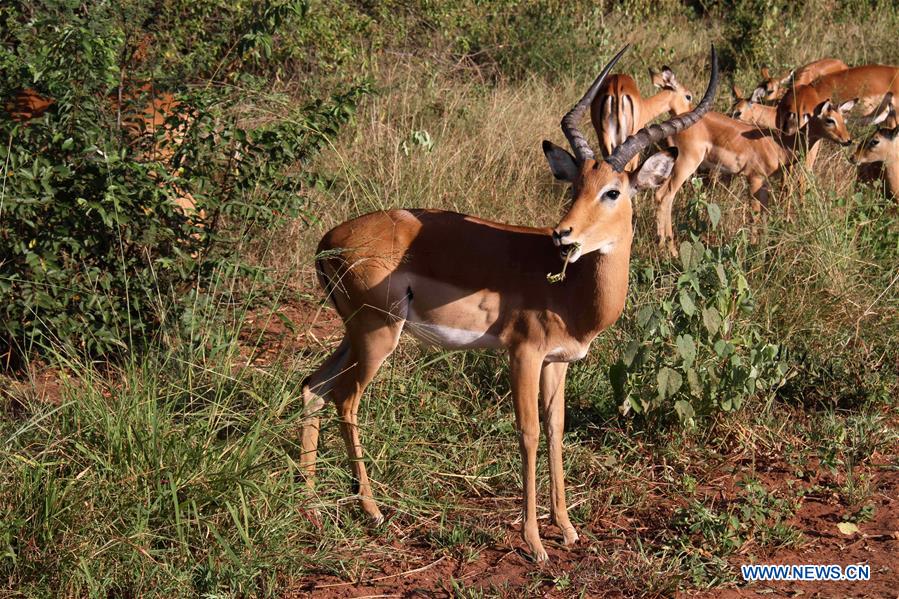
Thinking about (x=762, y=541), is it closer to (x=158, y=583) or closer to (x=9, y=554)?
(x=158, y=583)

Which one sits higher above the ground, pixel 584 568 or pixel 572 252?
pixel 572 252

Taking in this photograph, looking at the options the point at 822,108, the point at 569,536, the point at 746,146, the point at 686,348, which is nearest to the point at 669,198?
the point at 746,146

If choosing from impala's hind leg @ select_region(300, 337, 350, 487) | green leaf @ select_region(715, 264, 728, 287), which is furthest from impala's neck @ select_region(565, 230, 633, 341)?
impala's hind leg @ select_region(300, 337, 350, 487)

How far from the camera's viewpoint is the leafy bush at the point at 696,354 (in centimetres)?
441

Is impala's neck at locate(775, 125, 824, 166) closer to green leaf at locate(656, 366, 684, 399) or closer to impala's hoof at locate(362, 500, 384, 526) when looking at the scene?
green leaf at locate(656, 366, 684, 399)

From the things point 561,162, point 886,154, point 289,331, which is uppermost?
point 561,162

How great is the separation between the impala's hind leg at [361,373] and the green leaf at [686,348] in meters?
Result: 1.14

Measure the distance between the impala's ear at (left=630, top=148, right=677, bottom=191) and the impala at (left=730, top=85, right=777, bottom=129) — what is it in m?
4.82

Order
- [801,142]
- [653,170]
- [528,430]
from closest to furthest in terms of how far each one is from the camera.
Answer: [528,430], [653,170], [801,142]

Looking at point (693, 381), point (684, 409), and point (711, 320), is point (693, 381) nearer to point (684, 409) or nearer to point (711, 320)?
point (684, 409)

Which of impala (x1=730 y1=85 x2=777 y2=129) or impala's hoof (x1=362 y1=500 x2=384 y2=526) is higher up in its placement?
impala (x1=730 y1=85 x2=777 y2=129)

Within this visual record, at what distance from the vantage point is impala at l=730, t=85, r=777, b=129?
8.64 m

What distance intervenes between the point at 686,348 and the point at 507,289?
838mm

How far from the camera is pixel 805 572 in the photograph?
3.76 metres
